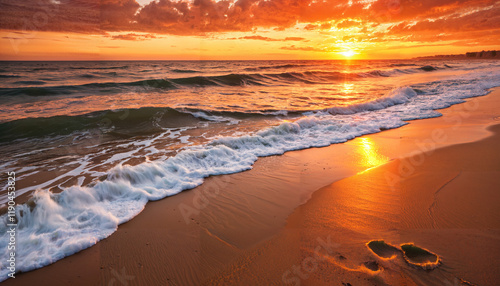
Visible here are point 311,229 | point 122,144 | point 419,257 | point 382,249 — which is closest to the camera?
point 419,257

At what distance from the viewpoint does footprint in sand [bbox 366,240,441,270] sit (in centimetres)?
267

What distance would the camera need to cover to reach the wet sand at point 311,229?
2646 mm

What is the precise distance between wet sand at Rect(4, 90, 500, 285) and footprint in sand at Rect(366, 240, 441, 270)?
0.17 feet

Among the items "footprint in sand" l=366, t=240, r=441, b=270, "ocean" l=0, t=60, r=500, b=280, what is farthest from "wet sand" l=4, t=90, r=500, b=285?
"ocean" l=0, t=60, r=500, b=280

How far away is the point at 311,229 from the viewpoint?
3.41 m

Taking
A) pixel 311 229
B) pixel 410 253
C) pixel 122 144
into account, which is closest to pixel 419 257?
pixel 410 253

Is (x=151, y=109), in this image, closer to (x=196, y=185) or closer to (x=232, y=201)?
(x=196, y=185)

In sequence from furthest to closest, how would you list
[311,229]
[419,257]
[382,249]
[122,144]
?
[122,144] < [311,229] < [382,249] < [419,257]

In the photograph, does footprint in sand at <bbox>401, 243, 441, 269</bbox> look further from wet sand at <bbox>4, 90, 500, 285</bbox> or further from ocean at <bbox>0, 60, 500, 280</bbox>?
ocean at <bbox>0, 60, 500, 280</bbox>

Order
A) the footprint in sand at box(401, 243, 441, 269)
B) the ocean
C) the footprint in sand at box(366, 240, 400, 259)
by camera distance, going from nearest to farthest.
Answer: the footprint in sand at box(401, 243, 441, 269) < the footprint in sand at box(366, 240, 400, 259) < the ocean

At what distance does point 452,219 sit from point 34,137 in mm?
10381

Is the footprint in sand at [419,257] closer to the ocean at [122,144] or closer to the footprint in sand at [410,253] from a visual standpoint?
the footprint in sand at [410,253]

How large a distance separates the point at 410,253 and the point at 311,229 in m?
1.10

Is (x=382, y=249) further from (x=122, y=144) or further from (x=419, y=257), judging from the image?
(x=122, y=144)
